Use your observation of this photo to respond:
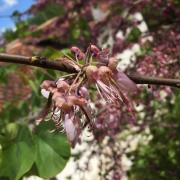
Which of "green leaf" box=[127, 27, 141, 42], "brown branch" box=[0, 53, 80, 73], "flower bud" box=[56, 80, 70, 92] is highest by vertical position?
"brown branch" box=[0, 53, 80, 73]

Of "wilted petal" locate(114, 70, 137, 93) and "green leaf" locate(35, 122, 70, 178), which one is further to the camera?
"green leaf" locate(35, 122, 70, 178)

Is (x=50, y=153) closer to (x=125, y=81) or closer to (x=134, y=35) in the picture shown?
(x=125, y=81)

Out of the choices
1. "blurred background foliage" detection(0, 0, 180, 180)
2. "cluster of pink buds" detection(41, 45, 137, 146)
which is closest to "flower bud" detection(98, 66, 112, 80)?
"cluster of pink buds" detection(41, 45, 137, 146)

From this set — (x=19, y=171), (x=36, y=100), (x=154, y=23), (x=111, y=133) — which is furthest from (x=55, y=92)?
(x=154, y=23)

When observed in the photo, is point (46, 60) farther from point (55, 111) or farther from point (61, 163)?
point (61, 163)

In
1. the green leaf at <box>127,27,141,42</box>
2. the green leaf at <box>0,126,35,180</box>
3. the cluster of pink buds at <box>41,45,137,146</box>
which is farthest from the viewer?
the green leaf at <box>127,27,141,42</box>

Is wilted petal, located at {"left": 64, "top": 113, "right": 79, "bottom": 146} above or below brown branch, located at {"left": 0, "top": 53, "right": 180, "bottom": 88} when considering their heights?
below

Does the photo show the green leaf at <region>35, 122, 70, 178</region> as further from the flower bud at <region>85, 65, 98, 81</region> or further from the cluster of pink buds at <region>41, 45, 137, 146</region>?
the flower bud at <region>85, 65, 98, 81</region>

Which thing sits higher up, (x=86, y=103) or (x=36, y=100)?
(x=86, y=103)
